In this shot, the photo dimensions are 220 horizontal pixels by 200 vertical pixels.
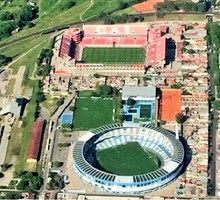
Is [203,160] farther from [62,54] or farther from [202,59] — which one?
[62,54]

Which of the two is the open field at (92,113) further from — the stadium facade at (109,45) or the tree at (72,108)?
the stadium facade at (109,45)

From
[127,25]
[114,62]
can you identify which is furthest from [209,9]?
[114,62]

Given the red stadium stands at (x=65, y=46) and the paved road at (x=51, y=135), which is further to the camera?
the red stadium stands at (x=65, y=46)

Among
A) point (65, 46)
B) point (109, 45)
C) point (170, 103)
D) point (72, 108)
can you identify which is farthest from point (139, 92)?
point (65, 46)

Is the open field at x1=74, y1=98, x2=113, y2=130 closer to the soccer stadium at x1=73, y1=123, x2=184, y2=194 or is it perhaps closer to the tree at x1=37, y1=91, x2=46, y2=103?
the soccer stadium at x1=73, y1=123, x2=184, y2=194

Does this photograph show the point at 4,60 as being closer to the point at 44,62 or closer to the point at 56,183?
the point at 44,62

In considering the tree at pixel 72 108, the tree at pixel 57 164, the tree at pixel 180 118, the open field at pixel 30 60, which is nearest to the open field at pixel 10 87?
the open field at pixel 30 60
